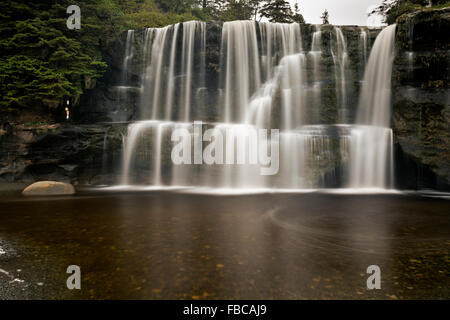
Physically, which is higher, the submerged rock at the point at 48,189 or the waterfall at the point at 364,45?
the waterfall at the point at 364,45

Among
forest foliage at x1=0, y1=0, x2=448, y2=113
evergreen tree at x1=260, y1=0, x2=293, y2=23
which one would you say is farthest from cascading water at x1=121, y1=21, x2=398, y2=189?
evergreen tree at x1=260, y1=0, x2=293, y2=23

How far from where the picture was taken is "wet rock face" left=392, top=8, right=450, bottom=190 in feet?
38.2

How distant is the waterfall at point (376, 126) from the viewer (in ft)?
41.2

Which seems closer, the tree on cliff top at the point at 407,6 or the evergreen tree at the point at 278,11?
the tree on cliff top at the point at 407,6

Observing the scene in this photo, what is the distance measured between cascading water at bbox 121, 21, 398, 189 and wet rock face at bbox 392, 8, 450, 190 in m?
1.46

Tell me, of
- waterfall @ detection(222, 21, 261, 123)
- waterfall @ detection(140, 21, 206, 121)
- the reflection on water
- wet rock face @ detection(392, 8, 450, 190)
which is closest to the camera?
the reflection on water

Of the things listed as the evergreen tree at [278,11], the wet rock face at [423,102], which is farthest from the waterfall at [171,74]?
the evergreen tree at [278,11]

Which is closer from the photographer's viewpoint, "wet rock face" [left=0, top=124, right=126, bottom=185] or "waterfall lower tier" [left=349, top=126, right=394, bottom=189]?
"waterfall lower tier" [left=349, top=126, right=394, bottom=189]

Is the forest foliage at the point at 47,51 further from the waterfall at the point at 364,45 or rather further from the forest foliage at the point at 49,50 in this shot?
the waterfall at the point at 364,45

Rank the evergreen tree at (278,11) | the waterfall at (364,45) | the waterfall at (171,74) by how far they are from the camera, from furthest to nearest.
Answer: the evergreen tree at (278,11) → the waterfall at (171,74) → the waterfall at (364,45)

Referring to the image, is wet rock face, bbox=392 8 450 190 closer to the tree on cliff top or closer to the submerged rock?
the tree on cliff top

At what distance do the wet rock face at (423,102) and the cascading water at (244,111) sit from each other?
57.5 inches

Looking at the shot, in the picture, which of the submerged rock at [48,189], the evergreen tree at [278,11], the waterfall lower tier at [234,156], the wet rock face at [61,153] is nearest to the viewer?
the submerged rock at [48,189]

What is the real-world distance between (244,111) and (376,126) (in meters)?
7.82
